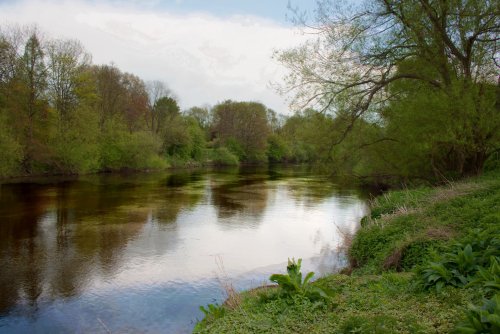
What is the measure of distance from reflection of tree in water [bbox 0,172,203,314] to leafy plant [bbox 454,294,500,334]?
30.8 ft

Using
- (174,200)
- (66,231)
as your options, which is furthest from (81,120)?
(66,231)

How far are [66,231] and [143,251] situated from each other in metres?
4.80

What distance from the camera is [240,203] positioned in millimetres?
25578

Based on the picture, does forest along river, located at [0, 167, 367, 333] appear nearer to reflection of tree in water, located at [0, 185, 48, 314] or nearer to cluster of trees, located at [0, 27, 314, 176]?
reflection of tree in water, located at [0, 185, 48, 314]

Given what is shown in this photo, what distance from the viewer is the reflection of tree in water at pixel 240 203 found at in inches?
821

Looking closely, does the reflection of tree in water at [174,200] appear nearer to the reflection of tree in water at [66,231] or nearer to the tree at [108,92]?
the reflection of tree in water at [66,231]

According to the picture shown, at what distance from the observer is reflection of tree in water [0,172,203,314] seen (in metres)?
11.0

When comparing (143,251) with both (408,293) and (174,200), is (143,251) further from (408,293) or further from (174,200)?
(174,200)

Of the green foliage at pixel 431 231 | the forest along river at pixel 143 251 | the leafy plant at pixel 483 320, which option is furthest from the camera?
the forest along river at pixel 143 251

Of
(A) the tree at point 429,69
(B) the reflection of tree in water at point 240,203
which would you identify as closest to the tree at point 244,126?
(B) the reflection of tree in water at point 240,203

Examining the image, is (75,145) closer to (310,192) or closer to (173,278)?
(310,192)

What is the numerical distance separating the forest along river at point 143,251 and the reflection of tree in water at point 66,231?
0.16ft

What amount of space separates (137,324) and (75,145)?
36.7m

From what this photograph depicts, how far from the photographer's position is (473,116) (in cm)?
1333
